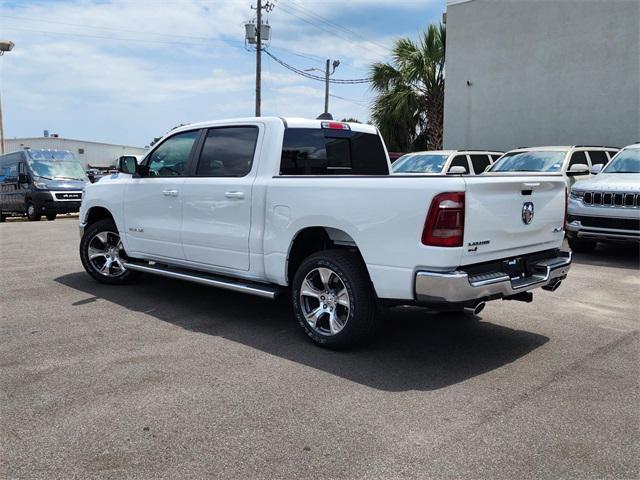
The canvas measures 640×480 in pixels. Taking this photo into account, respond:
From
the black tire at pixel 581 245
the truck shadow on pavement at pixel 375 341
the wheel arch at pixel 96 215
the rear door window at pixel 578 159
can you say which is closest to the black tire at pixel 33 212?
the wheel arch at pixel 96 215

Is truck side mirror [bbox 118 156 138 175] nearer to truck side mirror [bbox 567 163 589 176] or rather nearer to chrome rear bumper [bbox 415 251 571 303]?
chrome rear bumper [bbox 415 251 571 303]

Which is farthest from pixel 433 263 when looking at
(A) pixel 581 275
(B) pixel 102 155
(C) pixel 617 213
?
(B) pixel 102 155

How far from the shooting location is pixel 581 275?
7.94 m

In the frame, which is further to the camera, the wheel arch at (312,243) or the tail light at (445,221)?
the wheel arch at (312,243)

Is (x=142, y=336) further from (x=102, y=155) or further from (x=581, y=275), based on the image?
(x=102, y=155)

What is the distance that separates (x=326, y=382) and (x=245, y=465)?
46.6 inches

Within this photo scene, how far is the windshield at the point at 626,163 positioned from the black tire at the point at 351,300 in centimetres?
719

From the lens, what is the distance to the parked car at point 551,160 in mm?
10930

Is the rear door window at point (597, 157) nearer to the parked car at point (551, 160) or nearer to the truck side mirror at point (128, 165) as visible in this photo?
the parked car at point (551, 160)

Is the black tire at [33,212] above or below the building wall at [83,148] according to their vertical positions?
below

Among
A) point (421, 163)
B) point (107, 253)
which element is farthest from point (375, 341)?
point (421, 163)

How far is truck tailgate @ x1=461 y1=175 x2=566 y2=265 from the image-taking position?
405 centimetres

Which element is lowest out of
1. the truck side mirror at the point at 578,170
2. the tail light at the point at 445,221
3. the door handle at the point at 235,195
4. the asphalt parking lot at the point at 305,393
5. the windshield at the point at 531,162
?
the asphalt parking lot at the point at 305,393

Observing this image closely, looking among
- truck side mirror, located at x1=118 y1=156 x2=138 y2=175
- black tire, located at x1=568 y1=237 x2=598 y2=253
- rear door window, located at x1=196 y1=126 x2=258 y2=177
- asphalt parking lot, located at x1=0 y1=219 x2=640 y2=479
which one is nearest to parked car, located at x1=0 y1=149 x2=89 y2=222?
truck side mirror, located at x1=118 y1=156 x2=138 y2=175
